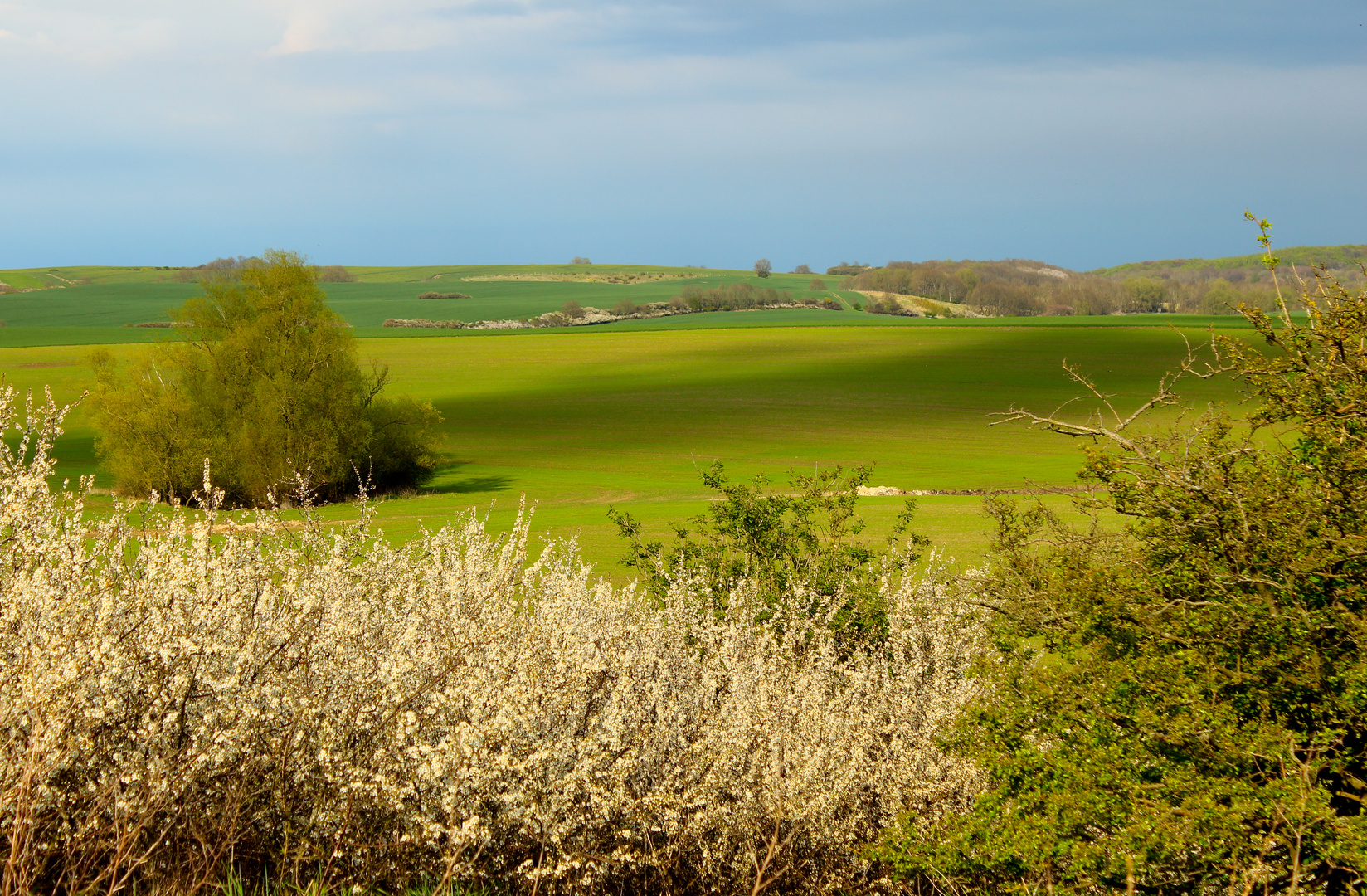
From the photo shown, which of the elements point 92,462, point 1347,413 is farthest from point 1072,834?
point 92,462

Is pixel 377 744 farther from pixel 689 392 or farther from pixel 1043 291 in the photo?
pixel 1043 291

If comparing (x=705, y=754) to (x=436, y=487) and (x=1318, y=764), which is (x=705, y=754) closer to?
(x=1318, y=764)

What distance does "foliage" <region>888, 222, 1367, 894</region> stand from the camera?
5.55m

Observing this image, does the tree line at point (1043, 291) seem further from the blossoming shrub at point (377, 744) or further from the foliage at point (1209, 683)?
the blossoming shrub at point (377, 744)

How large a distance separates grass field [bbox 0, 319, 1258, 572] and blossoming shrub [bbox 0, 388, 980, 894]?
10.7 meters

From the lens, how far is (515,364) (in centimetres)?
7944

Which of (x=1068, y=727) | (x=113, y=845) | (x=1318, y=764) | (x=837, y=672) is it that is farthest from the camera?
(x=837, y=672)

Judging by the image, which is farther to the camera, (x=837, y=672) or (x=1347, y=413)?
(x=837, y=672)

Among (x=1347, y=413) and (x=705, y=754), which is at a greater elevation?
(x=1347, y=413)

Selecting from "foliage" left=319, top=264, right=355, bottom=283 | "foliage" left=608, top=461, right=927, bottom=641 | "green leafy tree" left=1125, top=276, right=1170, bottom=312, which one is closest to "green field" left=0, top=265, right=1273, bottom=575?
"foliage" left=608, top=461, right=927, bottom=641

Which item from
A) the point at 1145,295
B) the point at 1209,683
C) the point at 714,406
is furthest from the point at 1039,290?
the point at 1209,683

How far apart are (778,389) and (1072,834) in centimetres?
6140

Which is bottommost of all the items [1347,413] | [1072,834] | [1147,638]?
[1072,834]

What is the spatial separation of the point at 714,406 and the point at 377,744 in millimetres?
55876
